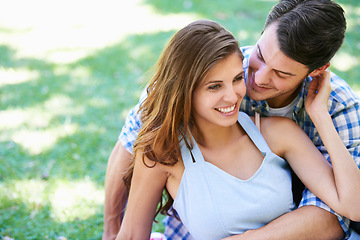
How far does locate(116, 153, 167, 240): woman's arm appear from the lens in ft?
8.45

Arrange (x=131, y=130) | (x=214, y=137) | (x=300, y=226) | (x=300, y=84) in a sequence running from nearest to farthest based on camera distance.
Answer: (x=300, y=226) < (x=214, y=137) < (x=300, y=84) < (x=131, y=130)

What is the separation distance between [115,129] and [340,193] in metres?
3.18

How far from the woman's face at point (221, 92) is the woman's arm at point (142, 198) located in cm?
46

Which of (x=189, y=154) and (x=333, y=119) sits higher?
(x=333, y=119)

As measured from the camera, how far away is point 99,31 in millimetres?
8117

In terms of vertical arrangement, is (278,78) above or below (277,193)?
above

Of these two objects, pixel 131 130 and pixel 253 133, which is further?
pixel 131 130

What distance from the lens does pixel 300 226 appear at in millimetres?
2377

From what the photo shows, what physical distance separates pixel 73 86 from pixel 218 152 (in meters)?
3.94

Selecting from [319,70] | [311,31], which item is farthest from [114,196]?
[311,31]

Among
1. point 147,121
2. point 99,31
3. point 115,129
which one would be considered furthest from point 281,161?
point 99,31

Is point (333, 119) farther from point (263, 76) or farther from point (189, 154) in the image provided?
point (189, 154)

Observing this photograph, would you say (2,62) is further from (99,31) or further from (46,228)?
(46,228)

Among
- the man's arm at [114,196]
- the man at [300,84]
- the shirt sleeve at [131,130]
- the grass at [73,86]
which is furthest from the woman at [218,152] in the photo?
the grass at [73,86]
